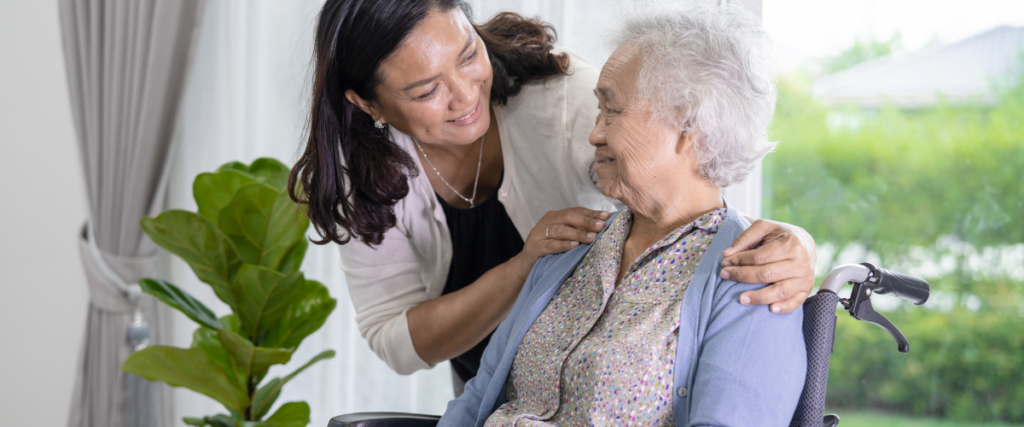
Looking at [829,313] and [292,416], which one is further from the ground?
[829,313]

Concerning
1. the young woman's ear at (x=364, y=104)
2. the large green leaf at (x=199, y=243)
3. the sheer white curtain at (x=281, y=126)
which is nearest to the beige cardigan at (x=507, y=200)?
the young woman's ear at (x=364, y=104)

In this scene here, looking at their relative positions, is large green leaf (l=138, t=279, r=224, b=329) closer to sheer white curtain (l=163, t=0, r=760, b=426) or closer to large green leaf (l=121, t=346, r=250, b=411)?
large green leaf (l=121, t=346, r=250, b=411)

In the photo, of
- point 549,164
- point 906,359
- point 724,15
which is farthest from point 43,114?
point 906,359

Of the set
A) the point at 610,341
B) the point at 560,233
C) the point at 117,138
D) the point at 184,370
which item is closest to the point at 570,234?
the point at 560,233

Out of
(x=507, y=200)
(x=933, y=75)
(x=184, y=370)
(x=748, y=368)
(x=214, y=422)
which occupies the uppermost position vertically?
(x=933, y=75)

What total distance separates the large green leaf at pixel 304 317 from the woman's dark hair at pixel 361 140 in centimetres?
49

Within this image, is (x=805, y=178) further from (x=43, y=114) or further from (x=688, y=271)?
(x=43, y=114)

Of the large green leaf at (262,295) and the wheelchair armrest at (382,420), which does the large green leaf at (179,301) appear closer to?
the large green leaf at (262,295)

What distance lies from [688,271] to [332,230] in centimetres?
75

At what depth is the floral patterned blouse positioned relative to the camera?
104cm

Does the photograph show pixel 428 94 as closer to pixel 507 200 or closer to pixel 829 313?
pixel 507 200

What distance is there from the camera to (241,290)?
188 cm

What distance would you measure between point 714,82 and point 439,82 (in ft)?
1.61

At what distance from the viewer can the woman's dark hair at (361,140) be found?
137 cm
